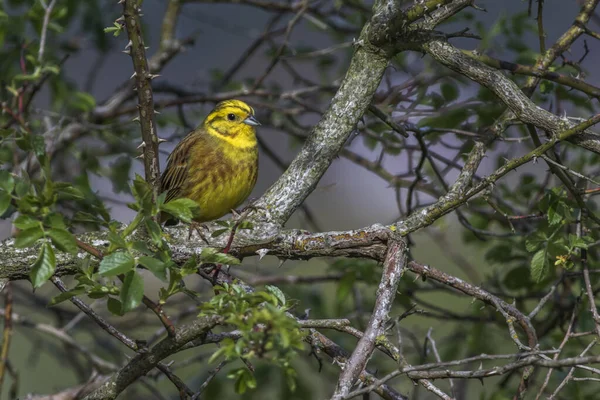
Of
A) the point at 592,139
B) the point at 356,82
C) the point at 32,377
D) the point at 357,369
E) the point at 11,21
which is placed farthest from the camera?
the point at 32,377

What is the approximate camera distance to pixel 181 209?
6.62ft

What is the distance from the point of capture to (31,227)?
72.6 inches

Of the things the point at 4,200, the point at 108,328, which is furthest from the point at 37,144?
the point at 4,200

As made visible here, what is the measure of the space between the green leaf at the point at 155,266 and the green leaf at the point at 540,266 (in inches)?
60.8

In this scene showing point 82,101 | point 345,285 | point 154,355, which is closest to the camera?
point 154,355

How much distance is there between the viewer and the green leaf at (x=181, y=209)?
1986 mm

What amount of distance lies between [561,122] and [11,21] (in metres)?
2.83

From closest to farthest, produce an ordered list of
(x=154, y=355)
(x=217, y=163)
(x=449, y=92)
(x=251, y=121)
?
(x=154, y=355), (x=449, y=92), (x=217, y=163), (x=251, y=121)

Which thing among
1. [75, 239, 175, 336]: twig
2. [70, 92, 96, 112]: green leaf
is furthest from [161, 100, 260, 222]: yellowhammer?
[75, 239, 175, 336]: twig

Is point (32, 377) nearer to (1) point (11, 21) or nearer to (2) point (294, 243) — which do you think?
(1) point (11, 21)

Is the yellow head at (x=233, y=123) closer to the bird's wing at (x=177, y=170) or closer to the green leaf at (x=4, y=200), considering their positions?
the bird's wing at (x=177, y=170)

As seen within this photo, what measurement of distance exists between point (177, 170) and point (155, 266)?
8.55 feet

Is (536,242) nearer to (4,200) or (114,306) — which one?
(114,306)

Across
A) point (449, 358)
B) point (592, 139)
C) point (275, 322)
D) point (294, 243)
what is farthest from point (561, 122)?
point (449, 358)
